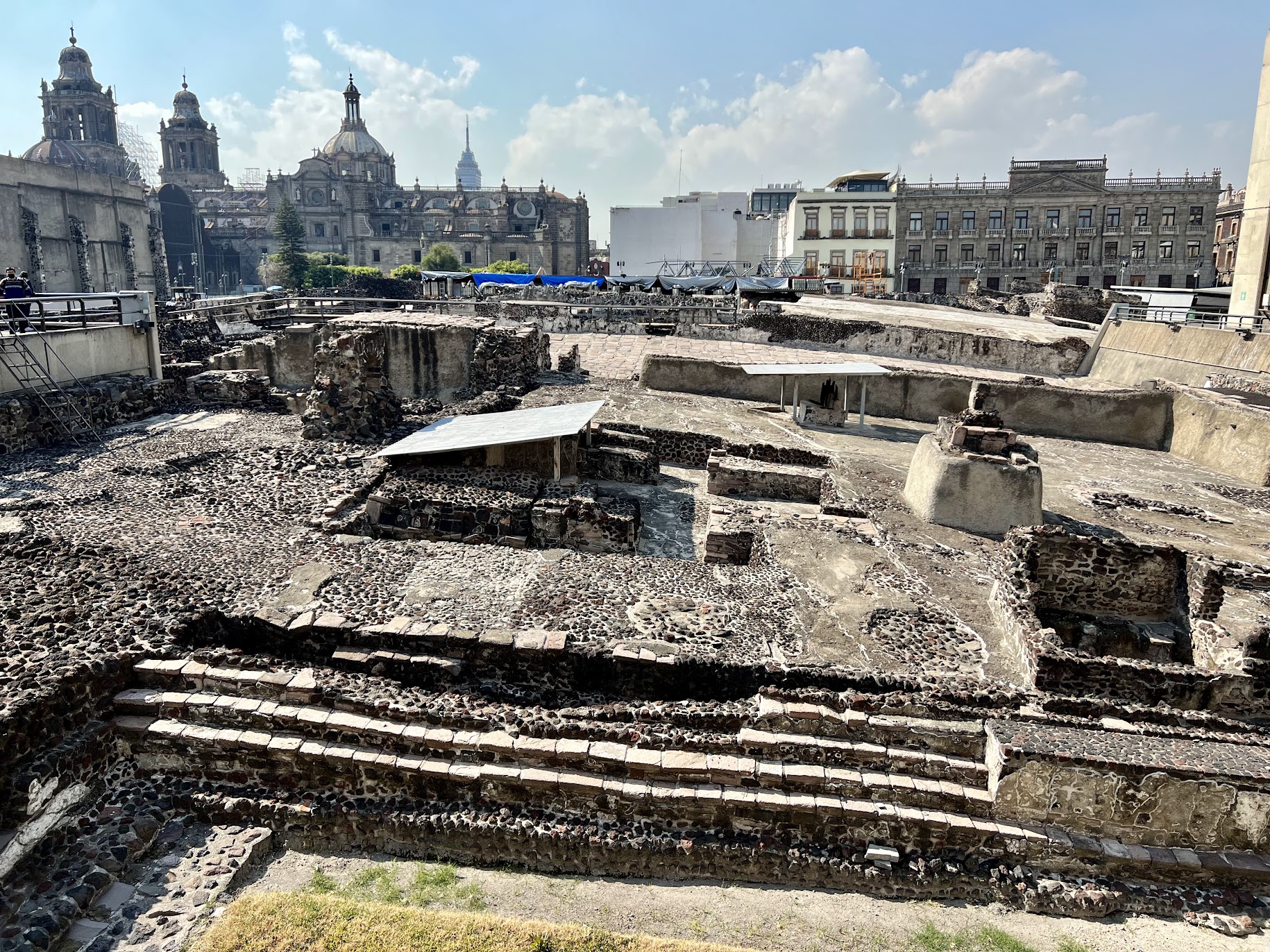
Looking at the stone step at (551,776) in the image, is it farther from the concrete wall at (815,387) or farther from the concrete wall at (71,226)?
the concrete wall at (71,226)

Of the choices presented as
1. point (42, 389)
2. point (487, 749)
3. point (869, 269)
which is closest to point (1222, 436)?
point (487, 749)

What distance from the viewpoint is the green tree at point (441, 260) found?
6750 cm

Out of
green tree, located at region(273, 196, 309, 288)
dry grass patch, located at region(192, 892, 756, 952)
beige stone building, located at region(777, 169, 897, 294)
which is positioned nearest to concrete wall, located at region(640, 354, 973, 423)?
dry grass patch, located at region(192, 892, 756, 952)

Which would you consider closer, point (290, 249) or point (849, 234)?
point (849, 234)

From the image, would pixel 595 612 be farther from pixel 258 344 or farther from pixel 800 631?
pixel 258 344

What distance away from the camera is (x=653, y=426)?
15.2 metres

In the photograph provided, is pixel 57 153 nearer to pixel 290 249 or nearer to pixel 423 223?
pixel 290 249

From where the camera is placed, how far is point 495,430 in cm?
1149

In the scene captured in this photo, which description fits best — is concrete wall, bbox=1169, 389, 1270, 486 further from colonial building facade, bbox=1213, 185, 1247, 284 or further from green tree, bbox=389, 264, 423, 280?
green tree, bbox=389, 264, 423, 280

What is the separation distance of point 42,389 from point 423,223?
69226 mm

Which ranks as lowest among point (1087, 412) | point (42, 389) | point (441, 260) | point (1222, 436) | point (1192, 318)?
point (1222, 436)

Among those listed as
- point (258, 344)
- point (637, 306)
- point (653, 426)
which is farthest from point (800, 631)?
point (637, 306)

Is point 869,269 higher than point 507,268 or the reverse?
the reverse

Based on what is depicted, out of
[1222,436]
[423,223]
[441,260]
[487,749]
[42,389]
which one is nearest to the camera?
[487,749]
